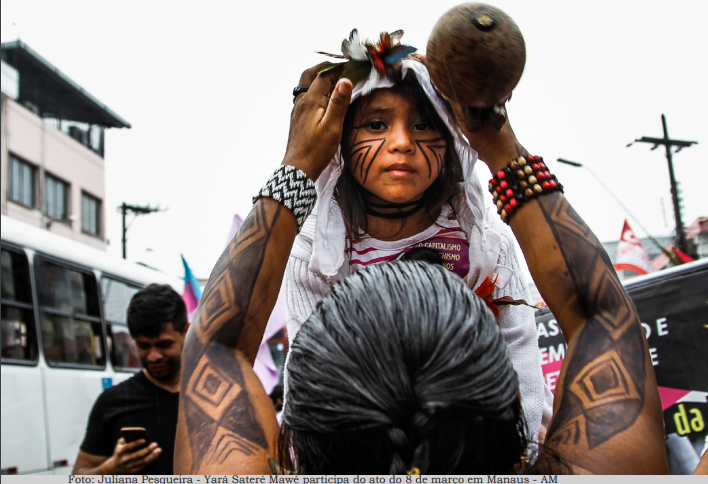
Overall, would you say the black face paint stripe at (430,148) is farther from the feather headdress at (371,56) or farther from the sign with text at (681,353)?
the sign with text at (681,353)

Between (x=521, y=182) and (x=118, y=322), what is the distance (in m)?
8.59

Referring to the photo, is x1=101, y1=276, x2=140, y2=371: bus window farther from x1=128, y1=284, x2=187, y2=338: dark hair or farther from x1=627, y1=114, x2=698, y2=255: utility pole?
x1=627, y1=114, x2=698, y2=255: utility pole

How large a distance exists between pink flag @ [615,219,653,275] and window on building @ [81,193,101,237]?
23779 mm

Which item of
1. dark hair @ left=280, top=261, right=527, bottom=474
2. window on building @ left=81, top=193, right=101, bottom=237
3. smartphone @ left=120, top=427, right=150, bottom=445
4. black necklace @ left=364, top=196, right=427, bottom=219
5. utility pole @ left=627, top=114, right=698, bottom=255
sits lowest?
smartphone @ left=120, top=427, right=150, bottom=445

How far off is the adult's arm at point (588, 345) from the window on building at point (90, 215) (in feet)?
94.7

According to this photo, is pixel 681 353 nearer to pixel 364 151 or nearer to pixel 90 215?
pixel 364 151

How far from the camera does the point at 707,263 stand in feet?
11.4

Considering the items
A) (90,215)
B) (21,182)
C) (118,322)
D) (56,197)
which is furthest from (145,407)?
(90,215)

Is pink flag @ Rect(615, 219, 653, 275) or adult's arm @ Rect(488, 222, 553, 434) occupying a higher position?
pink flag @ Rect(615, 219, 653, 275)

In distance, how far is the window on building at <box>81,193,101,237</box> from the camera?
27.9 metres

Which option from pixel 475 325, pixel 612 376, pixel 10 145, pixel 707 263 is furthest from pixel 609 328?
pixel 10 145

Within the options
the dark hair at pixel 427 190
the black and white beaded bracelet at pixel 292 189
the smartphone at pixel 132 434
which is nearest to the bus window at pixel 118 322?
the smartphone at pixel 132 434

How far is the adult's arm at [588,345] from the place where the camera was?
1.03m

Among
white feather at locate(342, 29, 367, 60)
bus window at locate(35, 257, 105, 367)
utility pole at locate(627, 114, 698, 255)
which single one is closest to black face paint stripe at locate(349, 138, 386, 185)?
white feather at locate(342, 29, 367, 60)
